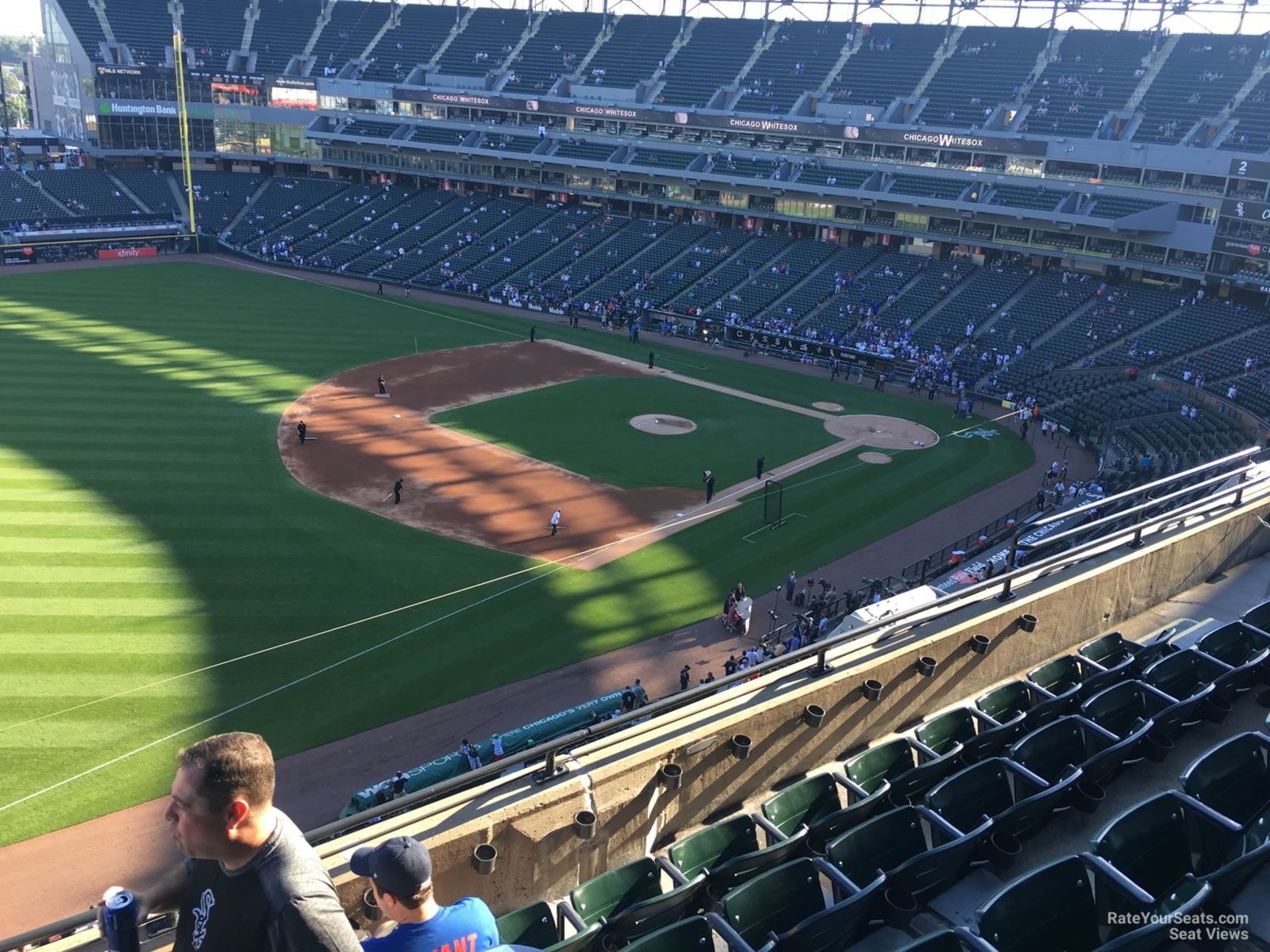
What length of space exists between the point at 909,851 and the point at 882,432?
124ft

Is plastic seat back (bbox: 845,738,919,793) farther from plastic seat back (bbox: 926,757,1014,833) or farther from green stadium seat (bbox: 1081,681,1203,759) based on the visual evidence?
green stadium seat (bbox: 1081,681,1203,759)

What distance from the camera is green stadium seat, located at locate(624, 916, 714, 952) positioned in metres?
5.89

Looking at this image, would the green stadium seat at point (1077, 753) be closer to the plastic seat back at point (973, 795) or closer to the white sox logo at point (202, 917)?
Answer: the plastic seat back at point (973, 795)

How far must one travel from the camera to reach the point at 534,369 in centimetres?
5081

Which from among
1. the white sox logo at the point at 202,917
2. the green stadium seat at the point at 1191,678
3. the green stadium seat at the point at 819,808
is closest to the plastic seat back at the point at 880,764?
the green stadium seat at the point at 819,808

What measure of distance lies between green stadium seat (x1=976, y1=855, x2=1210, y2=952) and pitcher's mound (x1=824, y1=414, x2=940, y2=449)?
36038 millimetres

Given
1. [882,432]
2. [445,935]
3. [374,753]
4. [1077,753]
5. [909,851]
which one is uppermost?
[445,935]

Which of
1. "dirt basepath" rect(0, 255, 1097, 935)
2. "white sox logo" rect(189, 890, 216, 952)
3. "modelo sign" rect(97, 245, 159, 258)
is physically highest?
"white sox logo" rect(189, 890, 216, 952)

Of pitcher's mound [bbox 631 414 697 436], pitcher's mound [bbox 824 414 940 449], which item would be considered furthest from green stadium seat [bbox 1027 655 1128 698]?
pitcher's mound [bbox 631 414 697 436]

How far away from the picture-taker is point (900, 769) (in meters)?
8.93

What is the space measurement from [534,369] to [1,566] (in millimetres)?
28468

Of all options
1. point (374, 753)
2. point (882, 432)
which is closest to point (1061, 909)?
point (374, 753)

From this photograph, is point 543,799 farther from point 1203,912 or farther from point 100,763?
point 100,763

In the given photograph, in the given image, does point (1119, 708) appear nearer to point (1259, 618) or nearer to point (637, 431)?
point (1259, 618)
